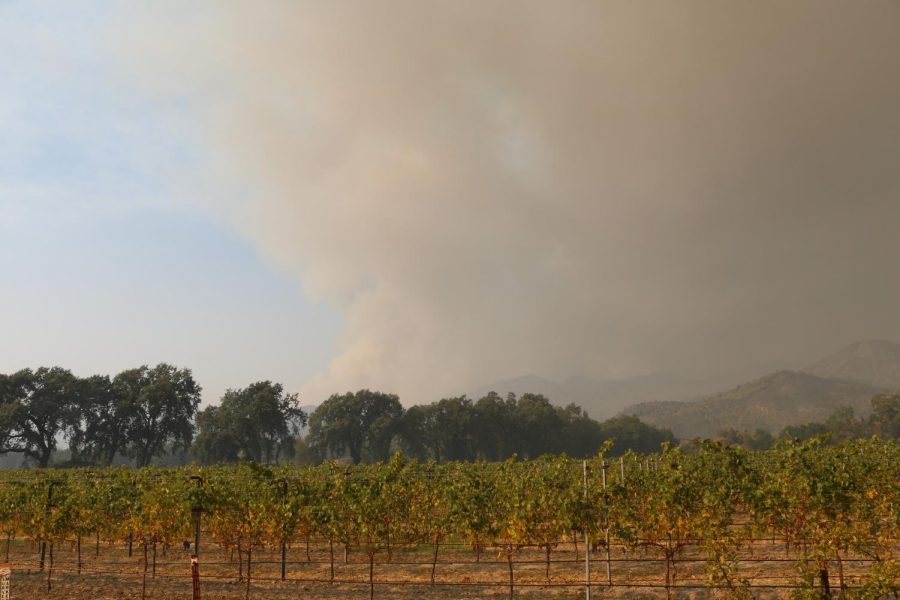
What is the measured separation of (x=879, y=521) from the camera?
49.5ft

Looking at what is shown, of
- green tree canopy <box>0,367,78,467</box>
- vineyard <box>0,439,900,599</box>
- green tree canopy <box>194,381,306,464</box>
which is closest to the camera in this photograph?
vineyard <box>0,439,900,599</box>

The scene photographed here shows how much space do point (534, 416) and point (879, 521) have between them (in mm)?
99663

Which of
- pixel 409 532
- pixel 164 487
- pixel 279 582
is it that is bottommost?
pixel 279 582

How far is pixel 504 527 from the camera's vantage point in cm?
1750

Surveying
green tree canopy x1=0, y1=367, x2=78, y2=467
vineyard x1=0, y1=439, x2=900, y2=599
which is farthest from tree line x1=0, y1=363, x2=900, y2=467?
vineyard x1=0, y1=439, x2=900, y2=599

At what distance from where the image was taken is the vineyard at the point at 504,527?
1476 centimetres

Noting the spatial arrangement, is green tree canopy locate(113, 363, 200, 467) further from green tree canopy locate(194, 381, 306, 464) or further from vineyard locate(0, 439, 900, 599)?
vineyard locate(0, 439, 900, 599)

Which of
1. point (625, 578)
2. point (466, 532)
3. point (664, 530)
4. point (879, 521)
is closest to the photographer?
point (879, 521)

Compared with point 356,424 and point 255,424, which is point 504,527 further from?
point 356,424

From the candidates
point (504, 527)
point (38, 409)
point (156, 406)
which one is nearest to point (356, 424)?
point (156, 406)

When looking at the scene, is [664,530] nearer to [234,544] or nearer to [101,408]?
[234,544]

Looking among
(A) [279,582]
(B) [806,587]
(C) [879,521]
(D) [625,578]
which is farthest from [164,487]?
(C) [879,521]

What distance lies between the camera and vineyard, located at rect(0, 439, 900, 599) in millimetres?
14758

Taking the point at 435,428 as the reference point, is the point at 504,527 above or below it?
above
